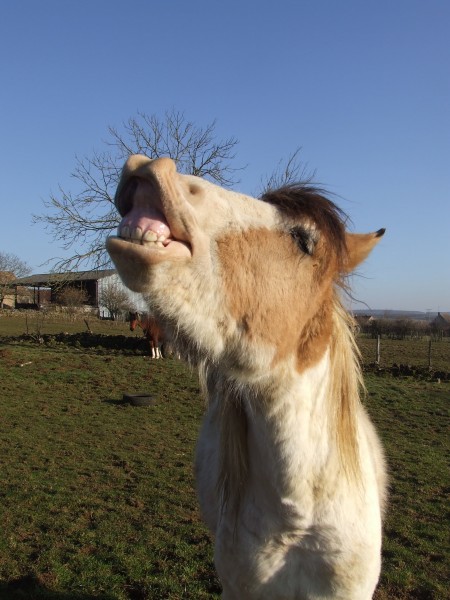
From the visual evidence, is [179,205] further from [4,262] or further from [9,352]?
[4,262]

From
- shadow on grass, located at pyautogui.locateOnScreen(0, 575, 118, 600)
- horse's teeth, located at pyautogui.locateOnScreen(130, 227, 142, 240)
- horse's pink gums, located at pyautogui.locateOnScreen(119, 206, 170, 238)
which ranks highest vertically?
horse's pink gums, located at pyautogui.locateOnScreen(119, 206, 170, 238)

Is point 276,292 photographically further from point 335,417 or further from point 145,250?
point 335,417

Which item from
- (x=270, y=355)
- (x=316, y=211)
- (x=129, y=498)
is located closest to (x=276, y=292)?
(x=270, y=355)

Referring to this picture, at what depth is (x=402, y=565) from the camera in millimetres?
5113

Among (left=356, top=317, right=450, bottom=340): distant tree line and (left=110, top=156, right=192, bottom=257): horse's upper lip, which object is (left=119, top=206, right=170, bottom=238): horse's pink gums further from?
(left=356, top=317, right=450, bottom=340): distant tree line

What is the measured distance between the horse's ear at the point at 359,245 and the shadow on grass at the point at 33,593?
3928 millimetres

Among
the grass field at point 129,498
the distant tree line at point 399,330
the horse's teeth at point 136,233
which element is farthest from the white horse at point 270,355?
the distant tree line at point 399,330

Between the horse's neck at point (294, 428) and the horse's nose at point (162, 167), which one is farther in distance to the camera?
the horse's neck at point (294, 428)

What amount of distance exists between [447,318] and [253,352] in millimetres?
78383

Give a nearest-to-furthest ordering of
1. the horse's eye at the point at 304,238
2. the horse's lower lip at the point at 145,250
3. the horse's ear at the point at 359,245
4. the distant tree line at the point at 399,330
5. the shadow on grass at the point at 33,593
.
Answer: the horse's lower lip at the point at 145,250 < the horse's eye at the point at 304,238 < the horse's ear at the point at 359,245 < the shadow on grass at the point at 33,593 < the distant tree line at the point at 399,330

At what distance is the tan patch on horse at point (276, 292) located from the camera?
1.72m

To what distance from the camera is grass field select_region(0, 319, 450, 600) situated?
4.73 meters

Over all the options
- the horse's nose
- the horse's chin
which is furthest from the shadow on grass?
the horse's nose

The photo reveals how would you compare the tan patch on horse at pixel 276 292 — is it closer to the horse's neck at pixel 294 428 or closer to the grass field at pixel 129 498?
the horse's neck at pixel 294 428
